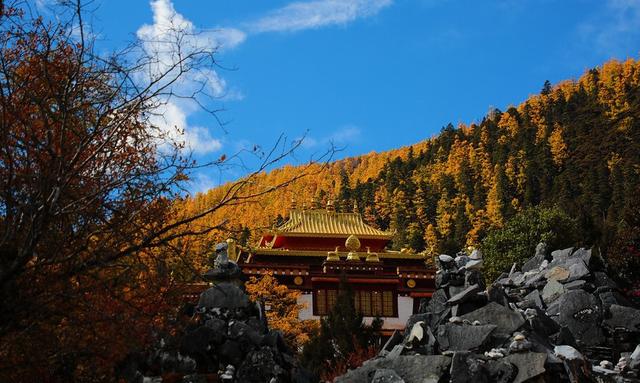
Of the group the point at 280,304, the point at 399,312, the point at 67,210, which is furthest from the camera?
the point at 399,312

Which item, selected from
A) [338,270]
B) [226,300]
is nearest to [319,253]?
[338,270]

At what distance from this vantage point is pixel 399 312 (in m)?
33.1

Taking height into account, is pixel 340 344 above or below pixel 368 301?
below

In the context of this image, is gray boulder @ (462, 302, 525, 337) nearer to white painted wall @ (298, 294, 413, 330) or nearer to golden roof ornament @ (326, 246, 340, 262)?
white painted wall @ (298, 294, 413, 330)

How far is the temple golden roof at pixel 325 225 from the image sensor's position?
3669cm

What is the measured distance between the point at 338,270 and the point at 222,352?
65.6 ft

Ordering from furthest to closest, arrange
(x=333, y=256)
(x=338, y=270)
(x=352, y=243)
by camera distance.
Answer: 1. (x=352, y=243)
2. (x=333, y=256)
3. (x=338, y=270)

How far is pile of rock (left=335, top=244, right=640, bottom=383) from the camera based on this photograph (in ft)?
40.9

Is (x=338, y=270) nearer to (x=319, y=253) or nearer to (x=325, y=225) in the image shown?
(x=319, y=253)

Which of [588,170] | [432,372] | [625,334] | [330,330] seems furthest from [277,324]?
[588,170]

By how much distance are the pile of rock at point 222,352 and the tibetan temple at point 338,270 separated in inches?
695

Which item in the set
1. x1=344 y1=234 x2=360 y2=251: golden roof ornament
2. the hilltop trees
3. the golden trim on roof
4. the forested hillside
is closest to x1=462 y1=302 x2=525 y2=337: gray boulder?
the hilltop trees

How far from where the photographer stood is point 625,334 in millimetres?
18172

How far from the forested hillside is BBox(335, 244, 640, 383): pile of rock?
26035mm
